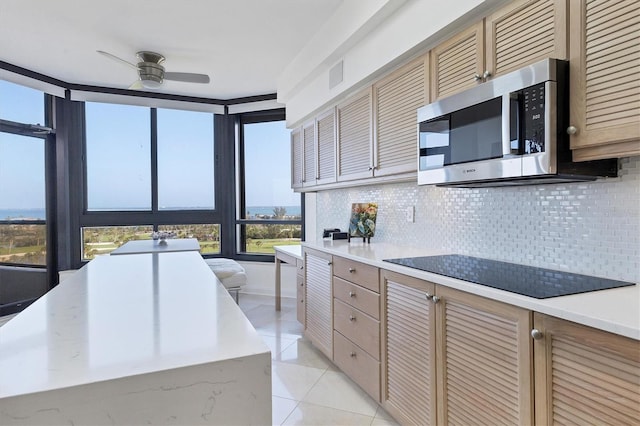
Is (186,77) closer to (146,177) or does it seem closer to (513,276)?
(146,177)

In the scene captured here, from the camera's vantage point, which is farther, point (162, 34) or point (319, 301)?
point (162, 34)

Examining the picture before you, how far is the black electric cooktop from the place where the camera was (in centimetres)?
134

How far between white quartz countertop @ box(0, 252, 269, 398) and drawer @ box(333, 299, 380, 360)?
1099 mm

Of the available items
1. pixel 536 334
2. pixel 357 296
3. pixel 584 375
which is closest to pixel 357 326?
pixel 357 296

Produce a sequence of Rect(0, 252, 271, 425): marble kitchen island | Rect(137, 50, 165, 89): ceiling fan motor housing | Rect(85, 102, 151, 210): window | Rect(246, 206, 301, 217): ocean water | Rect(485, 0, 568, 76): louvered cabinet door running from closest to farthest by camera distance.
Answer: Rect(0, 252, 271, 425): marble kitchen island
Rect(485, 0, 568, 76): louvered cabinet door
Rect(137, 50, 165, 89): ceiling fan motor housing
Rect(85, 102, 151, 210): window
Rect(246, 206, 301, 217): ocean water

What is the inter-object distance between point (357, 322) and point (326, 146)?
5.71 feet

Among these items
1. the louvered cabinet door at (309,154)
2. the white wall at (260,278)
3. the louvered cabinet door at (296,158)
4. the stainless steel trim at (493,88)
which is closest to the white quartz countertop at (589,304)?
the stainless steel trim at (493,88)

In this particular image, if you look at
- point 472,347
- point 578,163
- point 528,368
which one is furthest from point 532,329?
point 578,163

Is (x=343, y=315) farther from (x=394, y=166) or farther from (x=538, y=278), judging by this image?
(x=538, y=278)

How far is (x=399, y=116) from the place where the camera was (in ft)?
7.92

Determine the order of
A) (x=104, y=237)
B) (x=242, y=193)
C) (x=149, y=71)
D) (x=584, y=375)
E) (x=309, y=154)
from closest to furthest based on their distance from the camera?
(x=584, y=375), (x=149, y=71), (x=309, y=154), (x=104, y=237), (x=242, y=193)

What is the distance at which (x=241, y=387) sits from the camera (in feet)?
2.48

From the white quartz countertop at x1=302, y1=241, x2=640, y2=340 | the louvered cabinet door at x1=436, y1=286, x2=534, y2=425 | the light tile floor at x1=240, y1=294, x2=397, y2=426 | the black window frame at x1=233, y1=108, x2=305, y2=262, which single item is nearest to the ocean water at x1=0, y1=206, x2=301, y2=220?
the black window frame at x1=233, y1=108, x2=305, y2=262

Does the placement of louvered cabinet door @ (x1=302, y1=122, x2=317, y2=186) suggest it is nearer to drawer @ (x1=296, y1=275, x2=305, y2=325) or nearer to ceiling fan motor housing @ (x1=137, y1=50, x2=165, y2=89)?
drawer @ (x1=296, y1=275, x2=305, y2=325)
